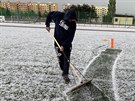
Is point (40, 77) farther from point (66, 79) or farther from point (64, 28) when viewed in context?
point (64, 28)

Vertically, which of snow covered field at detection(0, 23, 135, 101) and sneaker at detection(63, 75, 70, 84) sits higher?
sneaker at detection(63, 75, 70, 84)

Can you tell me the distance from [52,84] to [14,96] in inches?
48.8

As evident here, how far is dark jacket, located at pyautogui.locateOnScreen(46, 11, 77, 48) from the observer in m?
5.80

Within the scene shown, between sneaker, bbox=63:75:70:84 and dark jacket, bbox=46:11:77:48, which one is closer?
dark jacket, bbox=46:11:77:48

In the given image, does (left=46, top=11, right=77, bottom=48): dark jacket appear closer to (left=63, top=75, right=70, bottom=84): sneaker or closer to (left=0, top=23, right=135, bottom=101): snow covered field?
(left=63, top=75, right=70, bottom=84): sneaker

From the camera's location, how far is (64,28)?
6.03m

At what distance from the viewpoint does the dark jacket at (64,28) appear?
5802 mm

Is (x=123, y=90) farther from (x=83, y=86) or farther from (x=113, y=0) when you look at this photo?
(x=113, y=0)

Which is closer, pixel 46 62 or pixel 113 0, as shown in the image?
pixel 46 62

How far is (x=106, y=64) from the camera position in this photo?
866cm

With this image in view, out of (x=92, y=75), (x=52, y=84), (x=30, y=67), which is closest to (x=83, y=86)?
(x=52, y=84)

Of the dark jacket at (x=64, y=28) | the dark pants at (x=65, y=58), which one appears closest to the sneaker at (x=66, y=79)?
the dark pants at (x=65, y=58)

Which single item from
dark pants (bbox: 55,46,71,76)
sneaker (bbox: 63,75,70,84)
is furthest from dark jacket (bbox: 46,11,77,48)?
sneaker (bbox: 63,75,70,84)

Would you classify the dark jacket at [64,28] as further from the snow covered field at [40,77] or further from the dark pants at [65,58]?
the snow covered field at [40,77]
